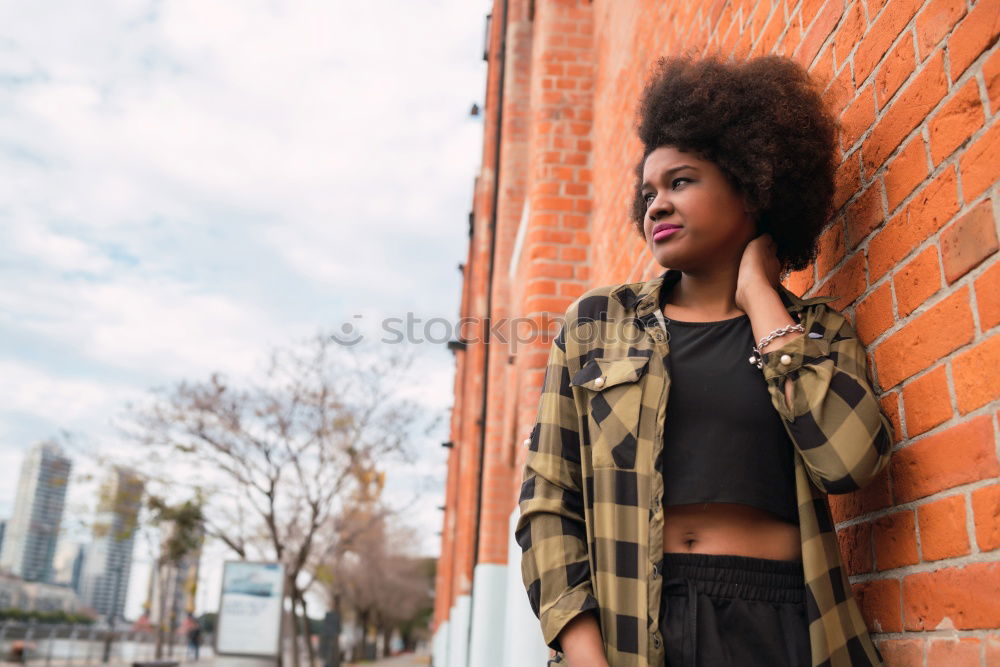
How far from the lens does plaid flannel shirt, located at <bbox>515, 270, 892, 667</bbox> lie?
1.58 meters

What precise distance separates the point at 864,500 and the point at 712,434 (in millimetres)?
431

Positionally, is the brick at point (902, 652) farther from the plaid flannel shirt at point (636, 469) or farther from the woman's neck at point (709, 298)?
the woman's neck at point (709, 298)

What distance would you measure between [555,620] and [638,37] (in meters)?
3.60

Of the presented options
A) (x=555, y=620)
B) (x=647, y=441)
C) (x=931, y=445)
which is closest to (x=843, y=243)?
(x=931, y=445)

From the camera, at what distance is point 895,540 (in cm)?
170

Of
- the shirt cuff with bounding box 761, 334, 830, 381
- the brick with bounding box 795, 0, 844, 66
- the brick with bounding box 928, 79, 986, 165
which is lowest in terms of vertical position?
the shirt cuff with bounding box 761, 334, 830, 381

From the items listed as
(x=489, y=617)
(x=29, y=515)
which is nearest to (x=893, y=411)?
(x=489, y=617)

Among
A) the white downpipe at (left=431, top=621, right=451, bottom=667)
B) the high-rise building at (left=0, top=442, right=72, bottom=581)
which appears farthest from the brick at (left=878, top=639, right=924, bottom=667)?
the high-rise building at (left=0, top=442, right=72, bottom=581)

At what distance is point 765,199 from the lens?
2016 millimetres

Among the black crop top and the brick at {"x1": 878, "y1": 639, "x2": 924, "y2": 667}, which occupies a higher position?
the black crop top

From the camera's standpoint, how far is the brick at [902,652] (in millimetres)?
1576

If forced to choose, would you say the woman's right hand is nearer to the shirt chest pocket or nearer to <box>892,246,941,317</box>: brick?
the shirt chest pocket

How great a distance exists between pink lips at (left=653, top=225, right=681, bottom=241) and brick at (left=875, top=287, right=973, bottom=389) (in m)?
0.53

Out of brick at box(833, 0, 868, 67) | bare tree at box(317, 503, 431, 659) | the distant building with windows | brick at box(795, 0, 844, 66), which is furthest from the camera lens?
the distant building with windows
